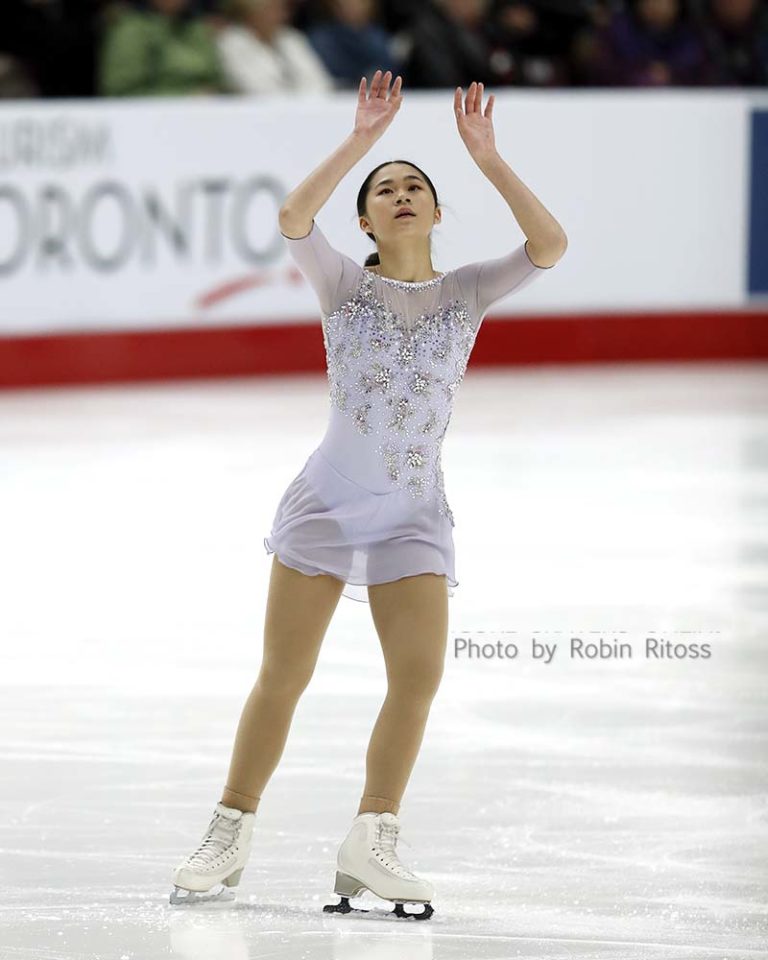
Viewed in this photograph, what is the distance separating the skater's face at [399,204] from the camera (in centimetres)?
365

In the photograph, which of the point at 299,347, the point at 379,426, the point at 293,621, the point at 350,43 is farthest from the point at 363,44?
the point at 293,621

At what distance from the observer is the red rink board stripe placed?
10.6m

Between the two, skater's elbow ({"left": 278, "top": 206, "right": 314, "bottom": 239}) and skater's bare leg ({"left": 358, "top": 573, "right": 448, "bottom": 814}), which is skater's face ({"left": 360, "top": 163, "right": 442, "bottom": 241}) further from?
skater's bare leg ({"left": 358, "top": 573, "right": 448, "bottom": 814})

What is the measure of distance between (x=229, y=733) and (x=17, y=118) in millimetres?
6049

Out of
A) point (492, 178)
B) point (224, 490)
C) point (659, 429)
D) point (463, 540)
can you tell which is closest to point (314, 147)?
point (659, 429)

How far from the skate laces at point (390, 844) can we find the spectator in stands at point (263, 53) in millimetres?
8042

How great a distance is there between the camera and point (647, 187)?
1176 centimetres

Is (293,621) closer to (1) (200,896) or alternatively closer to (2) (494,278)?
(1) (200,896)

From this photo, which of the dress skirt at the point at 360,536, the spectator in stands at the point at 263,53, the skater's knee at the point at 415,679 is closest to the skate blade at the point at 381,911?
the skater's knee at the point at 415,679

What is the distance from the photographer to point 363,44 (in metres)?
11.7

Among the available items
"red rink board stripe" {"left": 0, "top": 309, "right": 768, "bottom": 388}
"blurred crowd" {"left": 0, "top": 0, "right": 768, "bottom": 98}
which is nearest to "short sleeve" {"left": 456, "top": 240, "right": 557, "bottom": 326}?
"red rink board stripe" {"left": 0, "top": 309, "right": 768, "bottom": 388}

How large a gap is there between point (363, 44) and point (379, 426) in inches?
330

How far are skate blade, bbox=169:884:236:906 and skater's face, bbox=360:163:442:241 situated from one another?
1188 mm

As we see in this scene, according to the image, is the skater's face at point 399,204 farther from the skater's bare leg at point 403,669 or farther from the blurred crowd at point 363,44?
the blurred crowd at point 363,44
